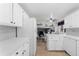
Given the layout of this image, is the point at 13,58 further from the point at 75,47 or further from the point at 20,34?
the point at 75,47

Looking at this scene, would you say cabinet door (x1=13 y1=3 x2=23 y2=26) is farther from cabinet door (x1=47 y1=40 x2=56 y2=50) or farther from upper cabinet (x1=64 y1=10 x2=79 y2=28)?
cabinet door (x1=47 y1=40 x2=56 y2=50)

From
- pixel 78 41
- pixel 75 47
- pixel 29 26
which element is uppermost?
pixel 29 26

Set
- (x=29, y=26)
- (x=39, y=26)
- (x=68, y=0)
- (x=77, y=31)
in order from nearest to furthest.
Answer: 1. (x=68, y=0)
2. (x=29, y=26)
3. (x=77, y=31)
4. (x=39, y=26)

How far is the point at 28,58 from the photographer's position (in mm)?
694

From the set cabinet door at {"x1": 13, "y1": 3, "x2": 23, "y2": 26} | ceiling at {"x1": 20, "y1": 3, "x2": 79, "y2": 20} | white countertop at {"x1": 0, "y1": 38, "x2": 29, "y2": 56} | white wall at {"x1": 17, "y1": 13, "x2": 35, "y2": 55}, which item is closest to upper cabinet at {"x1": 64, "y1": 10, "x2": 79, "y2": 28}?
ceiling at {"x1": 20, "y1": 3, "x2": 79, "y2": 20}

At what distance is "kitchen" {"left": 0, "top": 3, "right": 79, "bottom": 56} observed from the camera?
6.00 ft

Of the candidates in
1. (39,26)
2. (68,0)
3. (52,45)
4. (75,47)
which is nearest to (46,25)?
(39,26)

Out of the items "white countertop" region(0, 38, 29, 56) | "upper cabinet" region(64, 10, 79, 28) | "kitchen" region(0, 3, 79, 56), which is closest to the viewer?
"white countertop" region(0, 38, 29, 56)

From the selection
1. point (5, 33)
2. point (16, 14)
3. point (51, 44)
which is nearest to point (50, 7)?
point (51, 44)

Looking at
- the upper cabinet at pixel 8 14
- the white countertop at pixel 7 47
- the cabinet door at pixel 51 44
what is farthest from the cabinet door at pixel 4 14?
the cabinet door at pixel 51 44

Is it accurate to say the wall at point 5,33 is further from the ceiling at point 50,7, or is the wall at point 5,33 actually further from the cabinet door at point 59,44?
the cabinet door at point 59,44

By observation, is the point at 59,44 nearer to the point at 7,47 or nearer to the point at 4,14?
the point at 7,47

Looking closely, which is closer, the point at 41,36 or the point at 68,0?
the point at 68,0

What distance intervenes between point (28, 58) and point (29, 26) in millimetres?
3335
